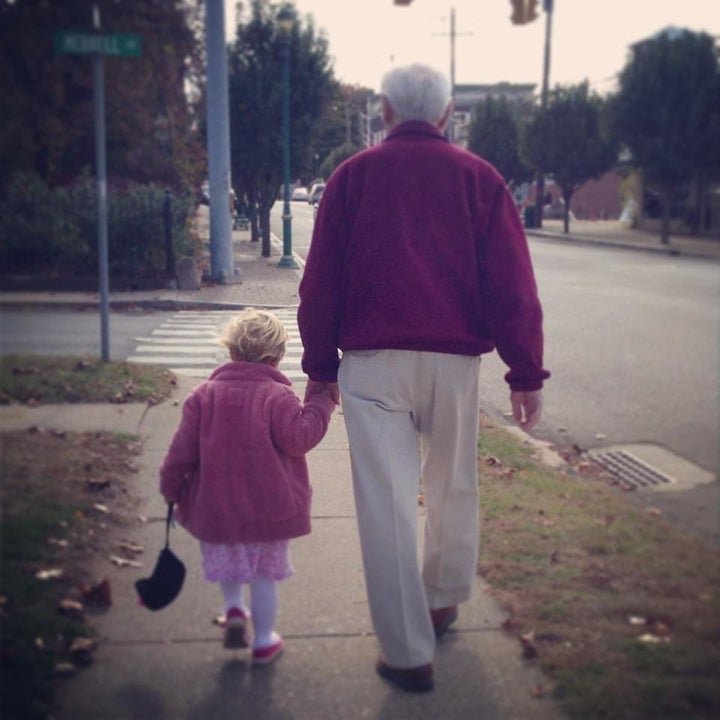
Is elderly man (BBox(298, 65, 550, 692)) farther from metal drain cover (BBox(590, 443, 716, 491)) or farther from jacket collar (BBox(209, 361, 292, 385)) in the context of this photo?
metal drain cover (BBox(590, 443, 716, 491))

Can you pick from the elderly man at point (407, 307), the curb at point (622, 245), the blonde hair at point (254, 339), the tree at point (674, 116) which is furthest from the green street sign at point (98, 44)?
the curb at point (622, 245)

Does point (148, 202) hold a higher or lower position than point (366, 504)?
higher

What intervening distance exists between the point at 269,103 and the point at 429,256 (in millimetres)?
11049

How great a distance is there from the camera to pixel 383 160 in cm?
303

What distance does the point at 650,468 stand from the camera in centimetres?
609

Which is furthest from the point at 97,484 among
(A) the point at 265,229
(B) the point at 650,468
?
(A) the point at 265,229

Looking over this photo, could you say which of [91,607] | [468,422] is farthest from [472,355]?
[91,607]

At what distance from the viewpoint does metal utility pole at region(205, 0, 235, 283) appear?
10.3 ft

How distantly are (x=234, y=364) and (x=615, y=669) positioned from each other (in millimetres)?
1544

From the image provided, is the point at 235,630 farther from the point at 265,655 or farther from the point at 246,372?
the point at 246,372

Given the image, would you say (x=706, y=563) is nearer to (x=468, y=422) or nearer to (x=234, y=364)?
(x=468, y=422)

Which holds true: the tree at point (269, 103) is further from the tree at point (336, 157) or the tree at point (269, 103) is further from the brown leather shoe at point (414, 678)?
the brown leather shoe at point (414, 678)

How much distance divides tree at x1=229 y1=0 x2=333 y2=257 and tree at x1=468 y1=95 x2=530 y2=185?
115 ft

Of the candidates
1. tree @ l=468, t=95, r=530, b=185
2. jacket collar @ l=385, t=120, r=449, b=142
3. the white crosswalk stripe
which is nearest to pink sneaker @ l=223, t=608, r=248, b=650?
the white crosswalk stripe
